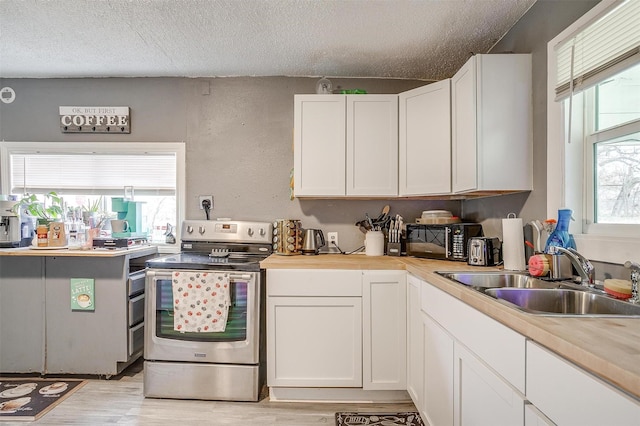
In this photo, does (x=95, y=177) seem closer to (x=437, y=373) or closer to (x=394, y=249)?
(x=394, y=249)

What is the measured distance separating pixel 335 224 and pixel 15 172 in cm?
282

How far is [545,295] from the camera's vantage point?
1.46 meters

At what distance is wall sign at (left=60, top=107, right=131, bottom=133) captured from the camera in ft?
9.80

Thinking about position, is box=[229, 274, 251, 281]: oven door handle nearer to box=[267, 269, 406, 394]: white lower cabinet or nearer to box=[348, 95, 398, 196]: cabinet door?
box=[267, 269, 406, 394]: white lower cabinet

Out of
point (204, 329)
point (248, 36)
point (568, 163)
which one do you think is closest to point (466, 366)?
point (568, 163)

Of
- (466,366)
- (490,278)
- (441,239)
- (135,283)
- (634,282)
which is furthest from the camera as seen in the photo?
(135,283)

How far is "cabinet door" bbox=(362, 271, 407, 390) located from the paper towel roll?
62 cm

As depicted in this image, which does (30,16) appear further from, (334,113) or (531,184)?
(531,184)

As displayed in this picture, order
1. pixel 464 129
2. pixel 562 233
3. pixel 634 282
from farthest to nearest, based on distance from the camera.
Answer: pixel 464 129 < pixel 562 233 < pixel 634 282

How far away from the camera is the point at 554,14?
1.76 m

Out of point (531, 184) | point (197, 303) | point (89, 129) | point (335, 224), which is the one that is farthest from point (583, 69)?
point (89, 129)

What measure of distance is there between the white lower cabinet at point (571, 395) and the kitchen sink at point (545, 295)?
0.61ft

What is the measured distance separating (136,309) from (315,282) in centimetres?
140

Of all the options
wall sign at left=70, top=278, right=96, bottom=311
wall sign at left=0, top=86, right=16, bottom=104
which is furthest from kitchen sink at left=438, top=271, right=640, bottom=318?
wall sign at left=0, top=86, right=16, bottom=104
